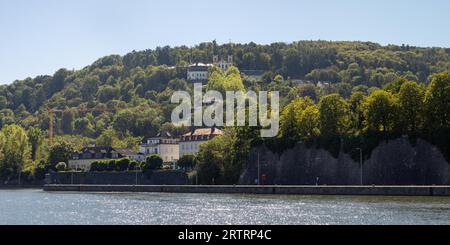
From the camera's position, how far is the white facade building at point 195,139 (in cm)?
12012

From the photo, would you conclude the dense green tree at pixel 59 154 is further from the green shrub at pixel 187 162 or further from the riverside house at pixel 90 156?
the green shrub at pixel 187 162

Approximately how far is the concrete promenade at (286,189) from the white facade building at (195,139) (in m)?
21.6

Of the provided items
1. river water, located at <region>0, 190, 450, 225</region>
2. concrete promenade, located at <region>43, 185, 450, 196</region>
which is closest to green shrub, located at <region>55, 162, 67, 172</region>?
concrete promenade, located at <region>43, 185, 450, 196</region>

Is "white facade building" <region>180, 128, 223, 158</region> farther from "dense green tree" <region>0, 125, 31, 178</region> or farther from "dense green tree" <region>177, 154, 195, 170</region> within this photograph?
"dense green tree" <region>0, 125, 31, 178</region>

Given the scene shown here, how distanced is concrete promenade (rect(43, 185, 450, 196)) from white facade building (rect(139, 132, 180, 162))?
1008 inches

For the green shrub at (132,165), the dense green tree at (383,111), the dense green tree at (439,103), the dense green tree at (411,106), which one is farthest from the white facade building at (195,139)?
the dense green tree at (439,103)

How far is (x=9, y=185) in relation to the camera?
12425 cm

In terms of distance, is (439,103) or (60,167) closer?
(439,103)

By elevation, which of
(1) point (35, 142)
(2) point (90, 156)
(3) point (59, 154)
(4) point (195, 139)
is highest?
(4) point (195, 139)

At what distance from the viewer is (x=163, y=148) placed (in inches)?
5059

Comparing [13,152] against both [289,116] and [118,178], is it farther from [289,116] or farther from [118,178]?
[289,116]

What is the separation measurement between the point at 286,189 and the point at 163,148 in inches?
2090

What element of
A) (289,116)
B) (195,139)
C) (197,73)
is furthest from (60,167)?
(197,73)
